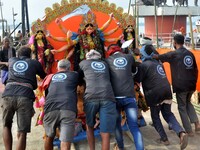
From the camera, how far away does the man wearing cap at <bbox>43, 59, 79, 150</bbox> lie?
3795 millimetres

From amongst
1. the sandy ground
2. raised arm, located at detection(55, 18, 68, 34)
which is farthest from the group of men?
raised arm, located at detection(55, 18, 68, 34)

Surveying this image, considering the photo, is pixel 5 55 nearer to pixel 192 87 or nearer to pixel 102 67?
pixel 102 67

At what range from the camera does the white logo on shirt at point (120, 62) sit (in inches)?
Result: 169

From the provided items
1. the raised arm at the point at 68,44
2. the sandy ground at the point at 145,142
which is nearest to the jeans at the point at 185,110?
the sandy ground at the point at 145,142

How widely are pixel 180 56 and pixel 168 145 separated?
1528 millimetres

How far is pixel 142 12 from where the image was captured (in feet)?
68.1

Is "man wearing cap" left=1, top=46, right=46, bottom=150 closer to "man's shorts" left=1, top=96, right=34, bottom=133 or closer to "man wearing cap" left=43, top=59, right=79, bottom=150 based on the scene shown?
"man's shorts" left=1, top=96, right=34, bottom=133

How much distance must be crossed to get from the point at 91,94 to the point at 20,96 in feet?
3.33

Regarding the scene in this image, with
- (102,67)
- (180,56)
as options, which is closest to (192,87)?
(180,56)

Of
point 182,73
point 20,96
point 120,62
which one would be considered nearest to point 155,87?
point 182,73

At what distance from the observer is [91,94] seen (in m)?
3.94

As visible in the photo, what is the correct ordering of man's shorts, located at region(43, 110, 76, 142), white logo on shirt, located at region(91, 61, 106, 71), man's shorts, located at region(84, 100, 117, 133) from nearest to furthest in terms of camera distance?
man's shorts, located at region(43, 110, 76, 142) → man's shorts, located at region(84, 100, 117, 133) → white logo on shirt, located at region(91, 61, 106, 71)

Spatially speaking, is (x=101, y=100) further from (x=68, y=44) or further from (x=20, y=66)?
(x=68, y=44)

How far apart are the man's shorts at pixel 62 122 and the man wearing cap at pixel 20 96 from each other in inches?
18.8
